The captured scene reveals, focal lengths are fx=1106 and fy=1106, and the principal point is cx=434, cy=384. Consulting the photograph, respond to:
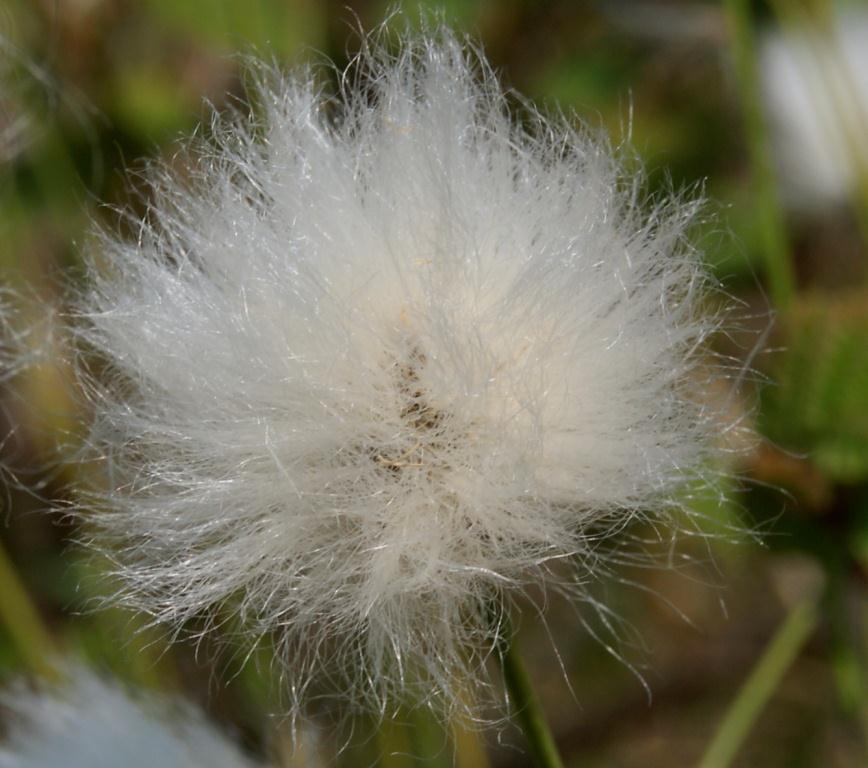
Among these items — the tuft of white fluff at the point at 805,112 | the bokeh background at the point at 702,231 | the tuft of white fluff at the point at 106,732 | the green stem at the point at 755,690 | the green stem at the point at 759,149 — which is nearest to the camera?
the tuft of white fluff at the point at 106,732

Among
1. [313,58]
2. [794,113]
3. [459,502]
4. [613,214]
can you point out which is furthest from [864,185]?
[459,502]

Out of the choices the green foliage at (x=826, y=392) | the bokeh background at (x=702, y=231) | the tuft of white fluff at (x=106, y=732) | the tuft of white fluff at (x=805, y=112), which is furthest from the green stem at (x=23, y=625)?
the tuft of white fluff at (x=805, y=112)

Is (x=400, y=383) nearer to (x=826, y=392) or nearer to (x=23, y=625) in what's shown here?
(x=826, y=392)

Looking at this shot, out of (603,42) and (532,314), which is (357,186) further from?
(603,42)

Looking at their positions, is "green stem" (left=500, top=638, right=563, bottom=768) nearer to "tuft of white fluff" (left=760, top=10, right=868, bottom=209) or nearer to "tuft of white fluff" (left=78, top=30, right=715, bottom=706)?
"tuft of white fluff" (left=78, top=30, right=715, bottom=706)

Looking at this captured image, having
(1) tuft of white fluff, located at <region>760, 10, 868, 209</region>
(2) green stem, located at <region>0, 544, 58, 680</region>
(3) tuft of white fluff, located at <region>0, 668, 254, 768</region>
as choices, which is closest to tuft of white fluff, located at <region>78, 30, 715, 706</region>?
(3) tuft of white fluff, located at <region>0, 668, 254, 768</region>

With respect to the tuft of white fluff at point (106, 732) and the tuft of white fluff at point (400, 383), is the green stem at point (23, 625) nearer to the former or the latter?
the tuft of white fluff at point (106, 732)
